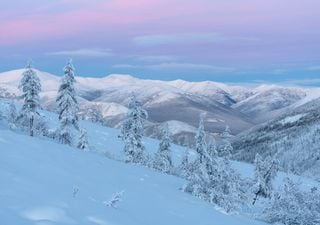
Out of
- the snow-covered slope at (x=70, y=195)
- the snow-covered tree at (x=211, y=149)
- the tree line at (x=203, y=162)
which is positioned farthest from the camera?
the snow-covered tree at (x=211, y=149)

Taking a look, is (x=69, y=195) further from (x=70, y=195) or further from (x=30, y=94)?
(x=30, y=94)

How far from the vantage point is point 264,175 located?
6638 cm

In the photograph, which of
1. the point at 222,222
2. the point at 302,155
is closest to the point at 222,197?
the point at 222,222

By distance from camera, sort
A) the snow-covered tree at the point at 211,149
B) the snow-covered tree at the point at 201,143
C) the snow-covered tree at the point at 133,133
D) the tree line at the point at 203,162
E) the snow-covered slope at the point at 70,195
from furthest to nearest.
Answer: the snow-covered tree at the point at 133,133 → the snow-covered tree at the point at 211,149 → the snow-covered tree at the point at 201,143 → the tree line at the point at 203,162 → the snow-covered slope at the point at 70,195

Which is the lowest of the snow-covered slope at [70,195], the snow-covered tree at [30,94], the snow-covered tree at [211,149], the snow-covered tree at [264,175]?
the snow-covered tree at [264,175]

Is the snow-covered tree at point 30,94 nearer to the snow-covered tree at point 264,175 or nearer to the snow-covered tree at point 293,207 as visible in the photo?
the snow-covered tree at point 293,207

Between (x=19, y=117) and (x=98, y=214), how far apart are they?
39.2m

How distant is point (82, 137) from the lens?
61.6m

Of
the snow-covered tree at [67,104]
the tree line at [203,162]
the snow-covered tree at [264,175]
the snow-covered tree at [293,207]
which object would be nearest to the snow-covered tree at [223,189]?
the tree line at [203,162]

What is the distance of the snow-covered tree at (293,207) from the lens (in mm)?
29391

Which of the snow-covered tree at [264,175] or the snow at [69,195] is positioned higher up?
the snow at [69,195]

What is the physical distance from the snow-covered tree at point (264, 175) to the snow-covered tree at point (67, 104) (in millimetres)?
27144

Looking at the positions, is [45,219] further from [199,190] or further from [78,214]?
[199,190]

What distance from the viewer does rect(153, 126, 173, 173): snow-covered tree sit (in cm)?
6353
